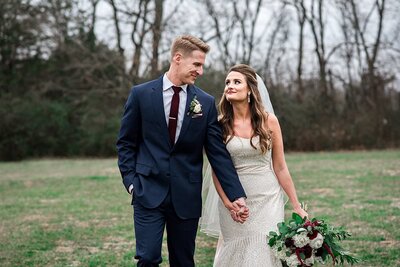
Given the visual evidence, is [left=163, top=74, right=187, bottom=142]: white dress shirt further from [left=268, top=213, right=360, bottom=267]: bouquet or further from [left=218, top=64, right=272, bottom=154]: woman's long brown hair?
[left=268, top=213, right=360, bottom=267]: bouquet

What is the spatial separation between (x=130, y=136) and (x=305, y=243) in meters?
1.54

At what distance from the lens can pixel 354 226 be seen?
366 inches

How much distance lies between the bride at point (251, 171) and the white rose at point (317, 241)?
51 cm

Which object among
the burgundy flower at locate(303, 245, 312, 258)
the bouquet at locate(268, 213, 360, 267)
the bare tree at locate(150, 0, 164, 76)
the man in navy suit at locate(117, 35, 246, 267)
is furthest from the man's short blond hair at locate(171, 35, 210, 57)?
the bare tree at locate(150, 0, 164, 76)

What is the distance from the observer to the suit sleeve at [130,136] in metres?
4.59

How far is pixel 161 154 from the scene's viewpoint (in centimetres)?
454

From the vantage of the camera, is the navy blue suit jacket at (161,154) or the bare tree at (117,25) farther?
the bare tree at (117,25)

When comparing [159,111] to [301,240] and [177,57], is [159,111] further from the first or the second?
[301,240]

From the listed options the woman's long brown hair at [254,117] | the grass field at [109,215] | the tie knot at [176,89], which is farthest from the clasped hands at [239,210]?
the grass field at [109,215]

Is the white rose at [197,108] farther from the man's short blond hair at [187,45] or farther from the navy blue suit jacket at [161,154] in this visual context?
the man's short blond hair at [187,45]

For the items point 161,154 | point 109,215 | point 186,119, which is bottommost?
point 109,215

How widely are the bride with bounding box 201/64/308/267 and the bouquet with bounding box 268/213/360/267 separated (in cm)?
38

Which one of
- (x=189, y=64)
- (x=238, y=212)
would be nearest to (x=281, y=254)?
(x=238, y=212)

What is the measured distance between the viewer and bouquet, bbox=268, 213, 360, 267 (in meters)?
4.38
